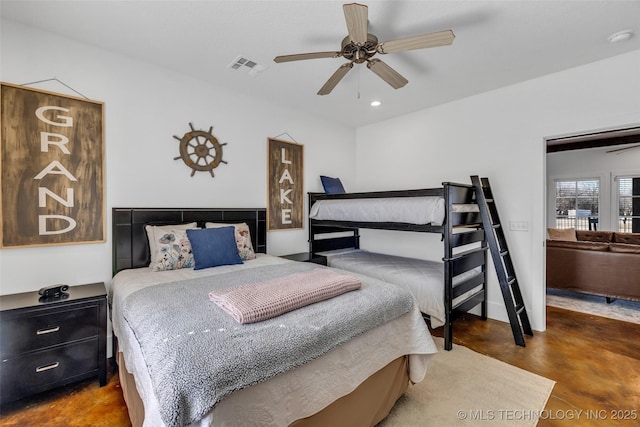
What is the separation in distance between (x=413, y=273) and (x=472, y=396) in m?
1.22

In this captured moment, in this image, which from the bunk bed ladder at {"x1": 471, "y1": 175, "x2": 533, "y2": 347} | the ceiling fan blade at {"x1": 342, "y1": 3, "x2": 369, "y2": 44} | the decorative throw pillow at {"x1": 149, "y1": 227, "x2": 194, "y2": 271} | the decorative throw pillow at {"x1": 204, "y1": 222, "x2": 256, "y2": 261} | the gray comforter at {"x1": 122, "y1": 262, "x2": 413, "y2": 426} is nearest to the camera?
the gray comforter at {"x1": 122, "y1": 262, "x2": 413, "y2": 426}

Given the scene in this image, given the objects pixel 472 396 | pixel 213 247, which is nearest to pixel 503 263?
pixel 472 396

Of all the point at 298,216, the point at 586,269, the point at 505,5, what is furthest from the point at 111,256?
the point at 586,269

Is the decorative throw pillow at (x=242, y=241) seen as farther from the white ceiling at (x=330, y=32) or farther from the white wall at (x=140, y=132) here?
the white ceiling at (x=330, y=32)

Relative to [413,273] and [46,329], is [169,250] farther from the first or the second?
[413,273]

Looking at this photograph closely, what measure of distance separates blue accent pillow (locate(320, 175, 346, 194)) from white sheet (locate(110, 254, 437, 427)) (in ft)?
7.57

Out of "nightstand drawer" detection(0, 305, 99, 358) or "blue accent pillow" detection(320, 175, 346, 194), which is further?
"blue accent pillow" detection(320, 175, 346, 194)

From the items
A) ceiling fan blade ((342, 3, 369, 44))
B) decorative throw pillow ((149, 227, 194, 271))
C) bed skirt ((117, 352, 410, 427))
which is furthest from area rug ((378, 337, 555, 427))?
ceiling fan blade ((342, 3, 369, 44))

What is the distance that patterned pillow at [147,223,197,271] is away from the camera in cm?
243

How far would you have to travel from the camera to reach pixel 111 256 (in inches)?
98.7

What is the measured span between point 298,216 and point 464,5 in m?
2.74

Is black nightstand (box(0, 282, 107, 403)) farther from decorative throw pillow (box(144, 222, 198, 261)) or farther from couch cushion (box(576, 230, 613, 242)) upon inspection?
couch cushion (box(576, 230, 613, 242))

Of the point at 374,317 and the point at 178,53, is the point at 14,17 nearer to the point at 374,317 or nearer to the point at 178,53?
the point at 178,53

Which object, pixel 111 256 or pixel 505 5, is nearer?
pixel 505 5
